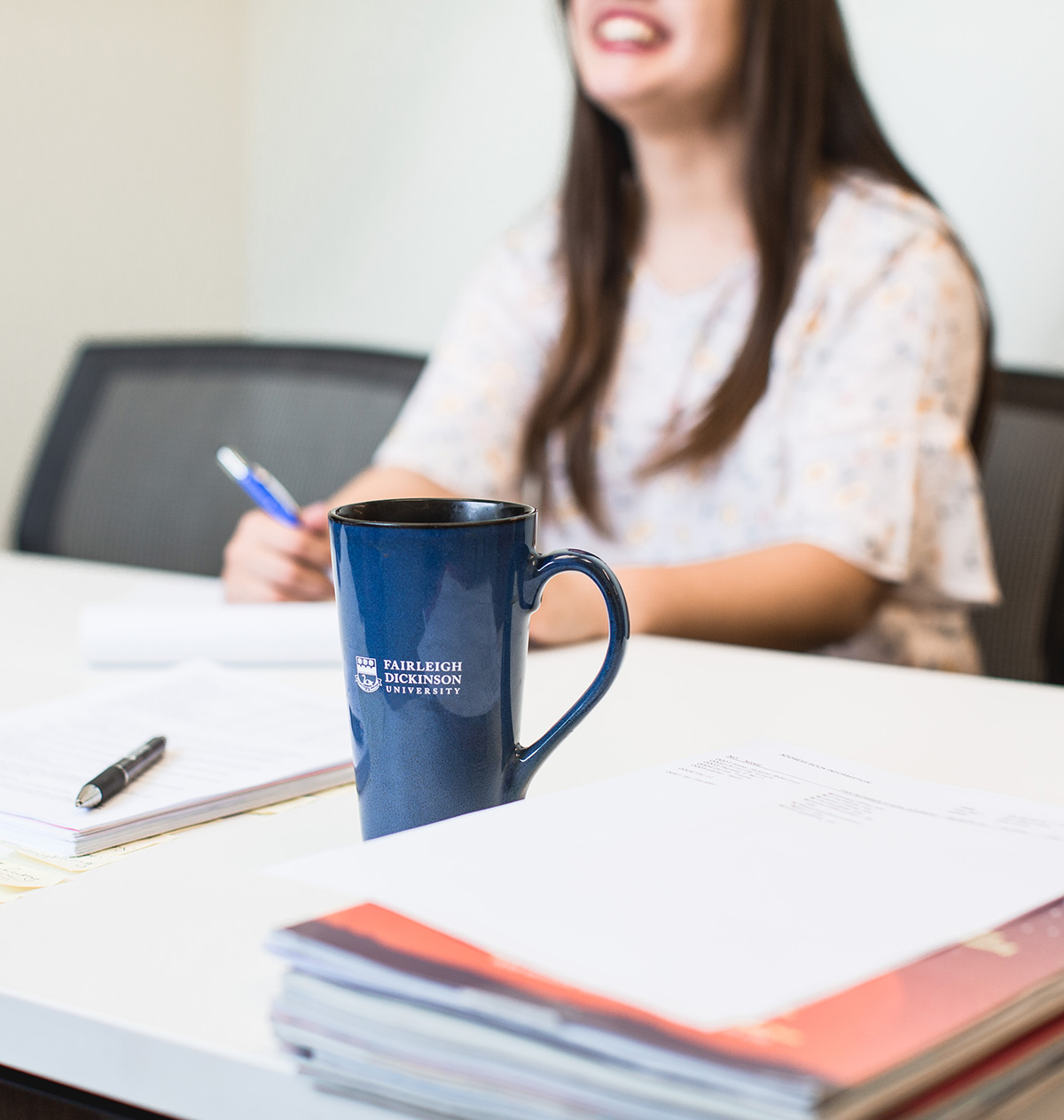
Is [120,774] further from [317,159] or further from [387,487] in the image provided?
[317,159]

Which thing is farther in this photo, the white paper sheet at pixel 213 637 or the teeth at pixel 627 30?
the teeth at pixel 627 30

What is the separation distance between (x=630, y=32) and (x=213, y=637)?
71 cm

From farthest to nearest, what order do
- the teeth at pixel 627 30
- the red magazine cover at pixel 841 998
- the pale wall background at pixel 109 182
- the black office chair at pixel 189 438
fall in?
the pale wall background at pixel 109 182
the black office chair at pixel 189 438
the teeth at pixel 627 30
the red magazine cover at pixel 841 998

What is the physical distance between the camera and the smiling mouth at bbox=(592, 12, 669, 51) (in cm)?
114

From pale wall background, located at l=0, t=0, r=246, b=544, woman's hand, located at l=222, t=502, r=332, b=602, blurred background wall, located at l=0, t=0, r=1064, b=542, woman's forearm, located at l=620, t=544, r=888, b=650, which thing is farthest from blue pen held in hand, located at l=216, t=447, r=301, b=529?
pale wall background, located at l=0, t=0, r=246, b=544

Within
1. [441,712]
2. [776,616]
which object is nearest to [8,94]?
[776,616]

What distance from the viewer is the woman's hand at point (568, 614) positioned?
A: 2.56 ft

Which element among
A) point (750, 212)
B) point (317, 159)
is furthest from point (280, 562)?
point (317, 159)

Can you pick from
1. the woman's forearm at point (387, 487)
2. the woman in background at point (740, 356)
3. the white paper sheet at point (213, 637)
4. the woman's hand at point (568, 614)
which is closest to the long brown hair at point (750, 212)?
the woman in background at point (740, 356)

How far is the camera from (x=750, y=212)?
3.90 feet

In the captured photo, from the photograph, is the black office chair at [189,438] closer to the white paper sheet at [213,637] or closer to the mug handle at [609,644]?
the white paper sheet at [213,637]

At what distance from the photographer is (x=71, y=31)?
211 cm

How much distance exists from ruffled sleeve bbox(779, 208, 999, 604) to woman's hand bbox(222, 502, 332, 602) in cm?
40

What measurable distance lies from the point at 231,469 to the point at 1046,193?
1.30 m
